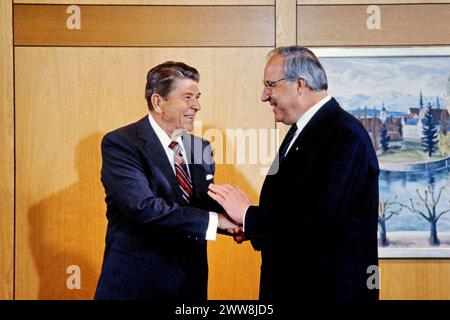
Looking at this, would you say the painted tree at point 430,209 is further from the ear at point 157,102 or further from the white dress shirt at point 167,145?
the ear at point 157,102

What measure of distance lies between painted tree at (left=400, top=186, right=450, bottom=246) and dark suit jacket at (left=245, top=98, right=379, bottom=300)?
1190 mm

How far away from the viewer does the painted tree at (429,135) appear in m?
3.32

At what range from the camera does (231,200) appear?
Answer: 241 centimetres

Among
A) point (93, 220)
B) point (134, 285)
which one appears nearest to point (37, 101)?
point (93, 220)

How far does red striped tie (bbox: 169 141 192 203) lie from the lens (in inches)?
98.4

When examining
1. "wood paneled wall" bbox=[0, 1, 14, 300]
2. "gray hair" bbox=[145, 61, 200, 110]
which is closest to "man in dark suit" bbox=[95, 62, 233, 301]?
"gray hair" bbox=[145, 61, 200, 110]

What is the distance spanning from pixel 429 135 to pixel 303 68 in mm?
1360

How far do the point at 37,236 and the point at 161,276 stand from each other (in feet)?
3.99

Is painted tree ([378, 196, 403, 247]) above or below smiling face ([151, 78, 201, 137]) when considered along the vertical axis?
below

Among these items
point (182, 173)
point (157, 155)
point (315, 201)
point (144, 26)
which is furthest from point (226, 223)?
point (144, 26)

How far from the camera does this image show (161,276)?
7.80 ft

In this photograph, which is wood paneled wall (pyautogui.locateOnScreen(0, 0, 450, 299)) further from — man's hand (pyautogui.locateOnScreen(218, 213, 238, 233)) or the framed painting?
man's hand (pyautogui.locateOnScreen(218, 213, 238, 233))
